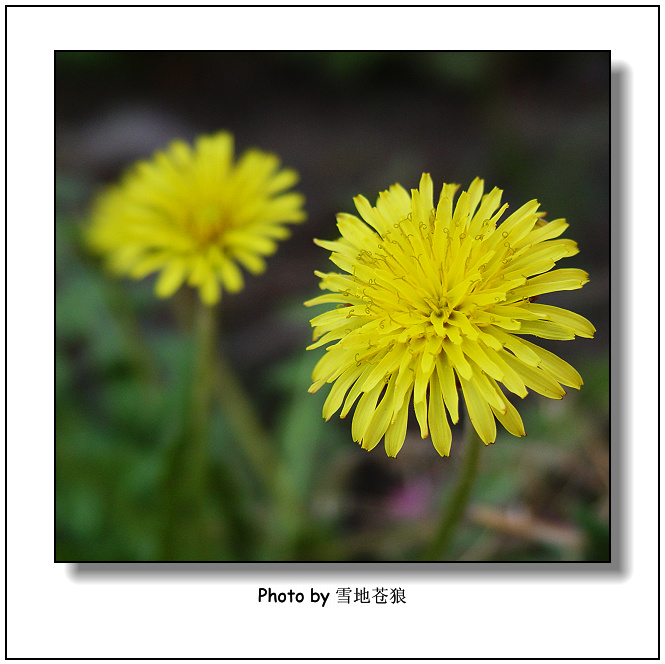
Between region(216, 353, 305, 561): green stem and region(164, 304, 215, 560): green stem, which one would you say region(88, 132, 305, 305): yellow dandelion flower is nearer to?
region(164, 304, 215, 560): green stem

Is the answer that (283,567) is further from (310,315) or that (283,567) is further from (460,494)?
(310,315)

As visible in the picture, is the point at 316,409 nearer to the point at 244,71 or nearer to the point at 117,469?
the point at 117,469

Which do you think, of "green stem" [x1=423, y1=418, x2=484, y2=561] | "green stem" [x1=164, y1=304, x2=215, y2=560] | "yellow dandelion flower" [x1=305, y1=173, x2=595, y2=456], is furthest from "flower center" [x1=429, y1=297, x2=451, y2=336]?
"green stem" [x1=164, y1=304, x2=215, y2=560]

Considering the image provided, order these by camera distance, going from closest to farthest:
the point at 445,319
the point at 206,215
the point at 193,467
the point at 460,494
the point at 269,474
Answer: the point at 445,319, the point at 460,494, the point at 206,215, the point at 193,467, the point at 269,474

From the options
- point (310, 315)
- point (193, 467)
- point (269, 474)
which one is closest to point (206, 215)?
point (310, 315)

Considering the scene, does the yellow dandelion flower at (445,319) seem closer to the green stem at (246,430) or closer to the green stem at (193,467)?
the green stem at (193,467)
